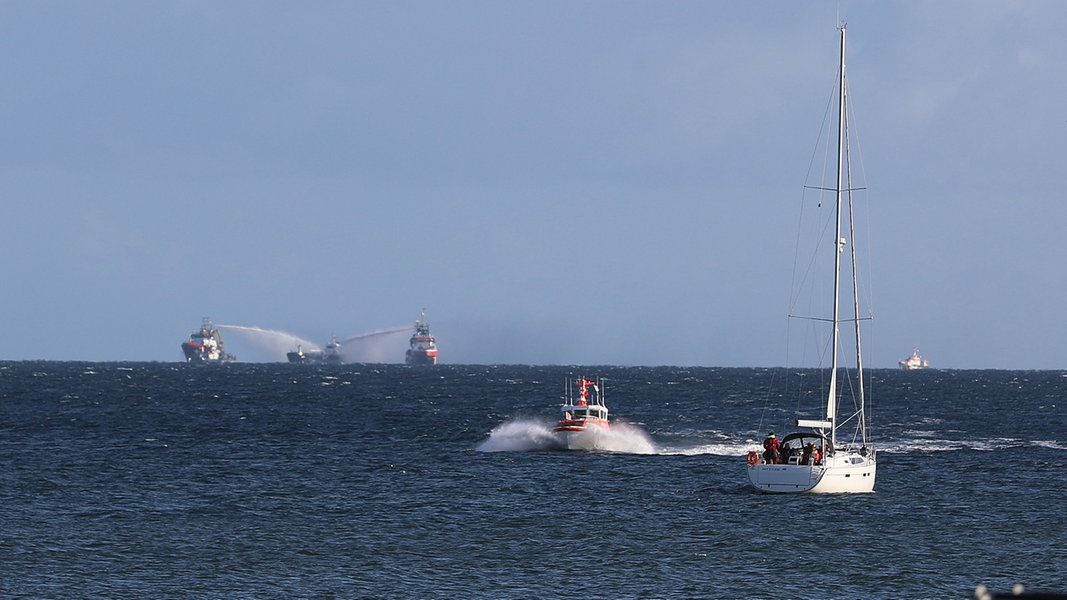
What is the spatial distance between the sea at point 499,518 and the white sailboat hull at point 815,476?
0.75 metres

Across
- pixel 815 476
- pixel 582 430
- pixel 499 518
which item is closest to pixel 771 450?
pixel 815 476

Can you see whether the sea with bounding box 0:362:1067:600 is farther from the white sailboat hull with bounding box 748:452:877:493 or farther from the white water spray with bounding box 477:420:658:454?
the white sailboat hull with bounding box 748:452:877:493

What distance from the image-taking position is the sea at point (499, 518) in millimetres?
44656

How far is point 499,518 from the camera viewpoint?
5838 cm

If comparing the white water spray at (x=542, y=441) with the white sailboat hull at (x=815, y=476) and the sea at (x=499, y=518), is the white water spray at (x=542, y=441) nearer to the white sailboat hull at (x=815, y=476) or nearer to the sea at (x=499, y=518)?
the sea at (x=499, y=518)

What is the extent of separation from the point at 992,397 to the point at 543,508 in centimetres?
14819

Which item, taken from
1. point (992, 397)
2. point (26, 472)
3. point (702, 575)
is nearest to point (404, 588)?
point (702, 575)

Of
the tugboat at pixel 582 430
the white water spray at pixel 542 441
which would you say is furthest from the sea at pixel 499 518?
the tugboat at pixel 582 430

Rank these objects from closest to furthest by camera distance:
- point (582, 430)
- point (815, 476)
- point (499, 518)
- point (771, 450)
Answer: point (499, 518), point (815, 476), point (771, 450), point (582, 430)

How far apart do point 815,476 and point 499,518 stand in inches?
605

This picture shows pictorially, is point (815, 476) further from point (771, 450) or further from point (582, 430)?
point (582, 430)

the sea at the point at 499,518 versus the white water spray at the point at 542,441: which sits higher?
the white water spray at the point at 542,441

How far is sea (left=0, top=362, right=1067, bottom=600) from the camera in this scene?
147 ft

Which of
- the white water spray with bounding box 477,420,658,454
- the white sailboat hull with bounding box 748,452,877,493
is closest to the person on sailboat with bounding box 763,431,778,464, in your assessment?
the white sailboat hull with bounding box 748,452,877,493
